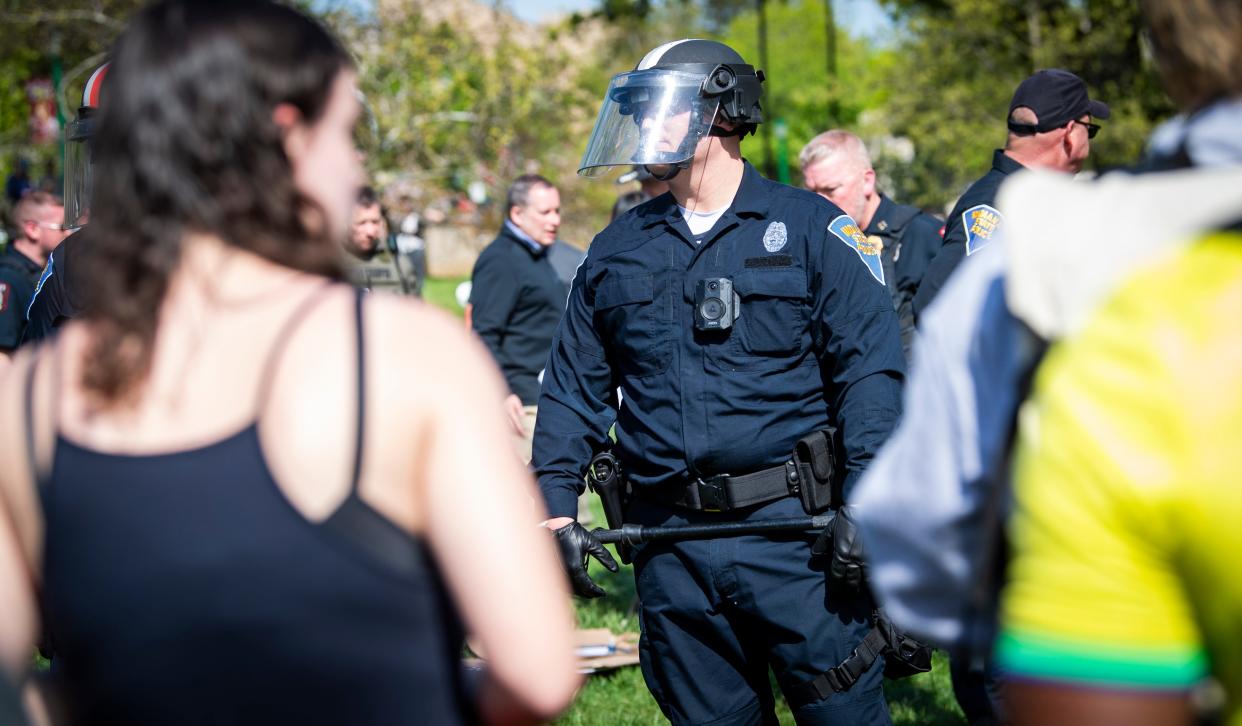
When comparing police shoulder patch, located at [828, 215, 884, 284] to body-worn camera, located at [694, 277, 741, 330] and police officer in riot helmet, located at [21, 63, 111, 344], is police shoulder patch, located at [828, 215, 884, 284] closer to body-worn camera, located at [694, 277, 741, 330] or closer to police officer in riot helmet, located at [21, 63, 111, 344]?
body-worn camera, located at [694, 277, 741, 330]

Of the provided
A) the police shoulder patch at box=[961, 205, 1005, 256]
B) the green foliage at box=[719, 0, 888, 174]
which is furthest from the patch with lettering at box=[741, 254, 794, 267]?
the green foliage at box=[719, 0, 888, 174]

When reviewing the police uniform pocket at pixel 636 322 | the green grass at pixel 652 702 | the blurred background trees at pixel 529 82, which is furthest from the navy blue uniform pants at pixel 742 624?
the blurred background trees at pixel 529 82

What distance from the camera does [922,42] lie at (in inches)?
1201

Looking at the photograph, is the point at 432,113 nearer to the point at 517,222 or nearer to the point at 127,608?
the point at 517,222

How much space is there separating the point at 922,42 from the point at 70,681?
3109 centimetres

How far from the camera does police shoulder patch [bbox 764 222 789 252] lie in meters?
3.66

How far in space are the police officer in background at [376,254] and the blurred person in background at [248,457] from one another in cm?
581

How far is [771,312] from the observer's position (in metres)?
3.59

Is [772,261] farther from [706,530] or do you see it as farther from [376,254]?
[376,254]

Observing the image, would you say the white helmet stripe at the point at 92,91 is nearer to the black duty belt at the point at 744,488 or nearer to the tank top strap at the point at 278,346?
the black duty belt at the point at 744,488

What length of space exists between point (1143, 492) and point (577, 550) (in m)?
2.62

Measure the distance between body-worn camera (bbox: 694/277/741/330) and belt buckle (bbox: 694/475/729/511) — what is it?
17.0 inches

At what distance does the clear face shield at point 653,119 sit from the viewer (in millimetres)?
3811

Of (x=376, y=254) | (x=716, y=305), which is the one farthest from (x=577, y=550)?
(x=376, y=254)
